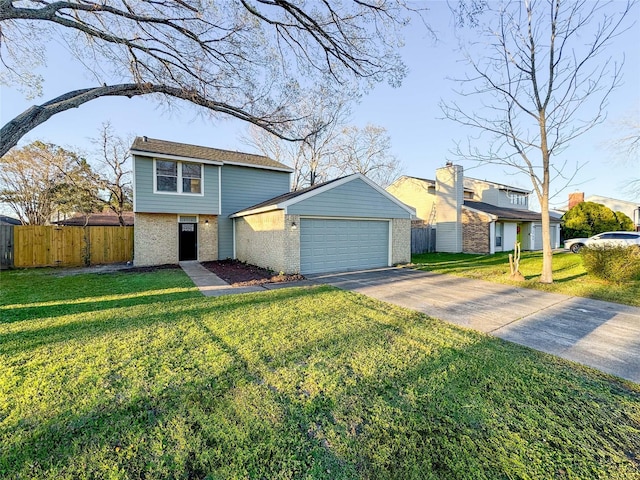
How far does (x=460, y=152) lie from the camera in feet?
31.9

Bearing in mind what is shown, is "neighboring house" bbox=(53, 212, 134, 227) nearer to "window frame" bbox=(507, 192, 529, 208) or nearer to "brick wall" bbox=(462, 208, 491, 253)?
"brick wall" bbox=(462, 208, 491, 253)

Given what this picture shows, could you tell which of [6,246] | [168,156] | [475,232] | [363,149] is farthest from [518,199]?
[6,246]

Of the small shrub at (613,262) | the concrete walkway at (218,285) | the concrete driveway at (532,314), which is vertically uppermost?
the small shrub at (613,262)

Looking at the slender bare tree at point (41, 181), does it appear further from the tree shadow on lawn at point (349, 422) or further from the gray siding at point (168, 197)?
the tree shadow on lawn at point (349, 422)

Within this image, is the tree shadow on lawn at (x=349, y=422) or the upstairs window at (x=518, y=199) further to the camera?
the upstairs window at (x=518, y=199)

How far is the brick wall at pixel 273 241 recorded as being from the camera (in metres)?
9.51

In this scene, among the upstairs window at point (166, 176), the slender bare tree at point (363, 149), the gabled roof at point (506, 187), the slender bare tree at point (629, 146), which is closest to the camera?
the upstairs window at point (166, 176)

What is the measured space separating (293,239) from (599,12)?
10591 millimetres

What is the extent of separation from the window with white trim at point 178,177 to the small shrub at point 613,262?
14.4 meters

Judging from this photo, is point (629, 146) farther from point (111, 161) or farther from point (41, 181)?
point (41, 181)

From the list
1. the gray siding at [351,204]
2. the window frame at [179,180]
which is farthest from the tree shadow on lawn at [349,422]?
the window frame at [179,180]

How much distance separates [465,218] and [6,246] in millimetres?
23334

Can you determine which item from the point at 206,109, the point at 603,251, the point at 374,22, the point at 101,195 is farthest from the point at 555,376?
the point at 101,195

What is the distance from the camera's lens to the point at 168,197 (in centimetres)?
1180
